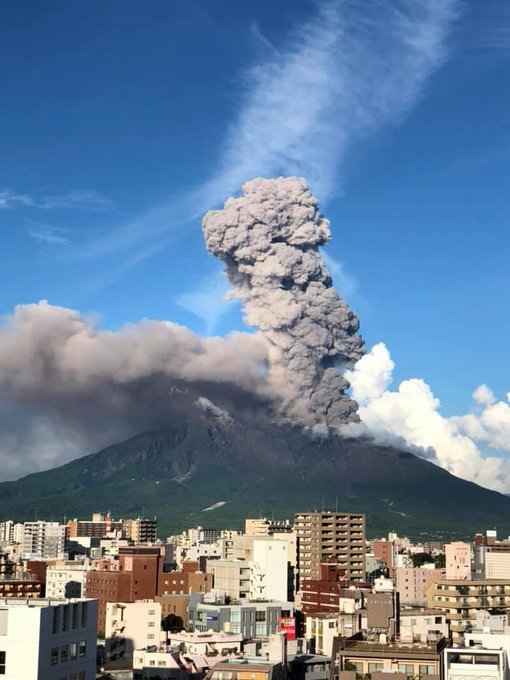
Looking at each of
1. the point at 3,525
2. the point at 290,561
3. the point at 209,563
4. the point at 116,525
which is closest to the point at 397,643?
the point at 209,563

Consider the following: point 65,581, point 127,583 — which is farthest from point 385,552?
point 127,583

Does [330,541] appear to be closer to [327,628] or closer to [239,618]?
[239,618]

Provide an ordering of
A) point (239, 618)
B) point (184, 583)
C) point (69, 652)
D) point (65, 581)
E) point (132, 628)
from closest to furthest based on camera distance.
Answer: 1. point (69, 652)
2. point (132, 628)
3. point (239, 618)
4. point (184, 583)
5. point (65, 581)

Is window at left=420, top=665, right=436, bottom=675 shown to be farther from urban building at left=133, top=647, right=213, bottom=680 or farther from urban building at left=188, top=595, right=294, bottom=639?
urban building at left=188, top=595, right=294, bottom=639

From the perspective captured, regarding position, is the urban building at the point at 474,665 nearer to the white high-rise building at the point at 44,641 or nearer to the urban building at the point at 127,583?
the white high-rise building at the point at 44,641

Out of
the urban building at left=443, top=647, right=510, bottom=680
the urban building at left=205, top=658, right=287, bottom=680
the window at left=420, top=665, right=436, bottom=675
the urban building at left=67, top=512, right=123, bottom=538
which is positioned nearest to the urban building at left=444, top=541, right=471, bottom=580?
the urban building at left=205, top=658, right=287, bottom=680

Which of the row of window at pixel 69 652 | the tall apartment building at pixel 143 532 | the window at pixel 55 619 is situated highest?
the tall apartment building at pixel 143 532

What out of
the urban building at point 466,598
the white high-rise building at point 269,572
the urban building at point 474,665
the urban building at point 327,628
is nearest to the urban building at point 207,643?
the urban building at point 327,628
